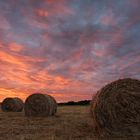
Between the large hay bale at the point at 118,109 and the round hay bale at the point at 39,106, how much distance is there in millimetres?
9218

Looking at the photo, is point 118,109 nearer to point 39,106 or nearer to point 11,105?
point 39,106

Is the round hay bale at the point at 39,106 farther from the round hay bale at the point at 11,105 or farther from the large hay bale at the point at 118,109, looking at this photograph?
the large hay bale at the point at 118,109

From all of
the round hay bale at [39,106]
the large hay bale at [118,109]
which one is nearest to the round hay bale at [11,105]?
the round hay bale at [39,106]

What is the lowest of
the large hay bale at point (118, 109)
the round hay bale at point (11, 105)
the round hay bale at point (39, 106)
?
the large hay bale at point (118, 109)

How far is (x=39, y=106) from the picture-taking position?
20250 millimetres

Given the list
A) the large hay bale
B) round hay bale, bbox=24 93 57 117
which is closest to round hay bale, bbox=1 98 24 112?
round hay bale, bbox=24 93 57 117

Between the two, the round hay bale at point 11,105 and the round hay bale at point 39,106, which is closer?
the round hay bale at point 39,106

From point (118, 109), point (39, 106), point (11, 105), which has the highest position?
point (11, 105)

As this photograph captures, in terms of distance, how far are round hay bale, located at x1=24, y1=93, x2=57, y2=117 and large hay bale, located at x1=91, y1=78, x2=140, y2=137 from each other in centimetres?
922

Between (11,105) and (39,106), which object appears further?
(11,105)

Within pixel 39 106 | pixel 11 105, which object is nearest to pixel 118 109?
pixel 39 106

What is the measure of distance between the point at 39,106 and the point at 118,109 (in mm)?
9919

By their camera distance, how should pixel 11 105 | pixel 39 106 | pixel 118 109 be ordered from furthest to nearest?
pixel 11 105, pixel 39 106, pixel 118 109

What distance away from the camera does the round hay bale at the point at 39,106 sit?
20.2 m
